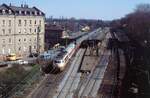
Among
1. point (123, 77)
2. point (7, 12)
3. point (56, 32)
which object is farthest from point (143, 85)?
point (56, 32)

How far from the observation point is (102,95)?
29.3 m

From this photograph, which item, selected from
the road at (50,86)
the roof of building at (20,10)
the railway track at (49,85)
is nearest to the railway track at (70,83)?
the road at (50,86)

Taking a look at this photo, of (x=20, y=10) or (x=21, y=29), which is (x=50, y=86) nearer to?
(x=21, y=29)

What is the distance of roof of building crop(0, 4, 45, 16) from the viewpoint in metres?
60.7

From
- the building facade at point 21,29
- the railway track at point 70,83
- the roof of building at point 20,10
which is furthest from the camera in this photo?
the roof of building at point 20,10

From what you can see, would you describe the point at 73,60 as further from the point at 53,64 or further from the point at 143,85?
the point at 143,85

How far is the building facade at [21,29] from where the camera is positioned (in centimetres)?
5950

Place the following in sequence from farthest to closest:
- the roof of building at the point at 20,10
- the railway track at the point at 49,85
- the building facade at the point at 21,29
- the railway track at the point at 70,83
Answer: the roof of building at the point at 20,10
the building facade at the point at 21,29
the railway track at the point at 70,83
the railway track at the point at 49,85

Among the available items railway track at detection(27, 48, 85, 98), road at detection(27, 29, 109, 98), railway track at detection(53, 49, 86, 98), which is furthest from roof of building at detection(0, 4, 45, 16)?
road at detection(27, 29, 109, 98)

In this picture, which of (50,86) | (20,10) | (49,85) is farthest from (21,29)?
(50,86)

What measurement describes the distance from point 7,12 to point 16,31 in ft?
13.0

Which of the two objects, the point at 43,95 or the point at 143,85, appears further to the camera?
the point at 143,85

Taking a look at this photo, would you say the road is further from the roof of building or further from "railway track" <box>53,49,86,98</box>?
the roof of building

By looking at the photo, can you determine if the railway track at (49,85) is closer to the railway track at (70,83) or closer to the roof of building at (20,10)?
the railway track at (70,83)
